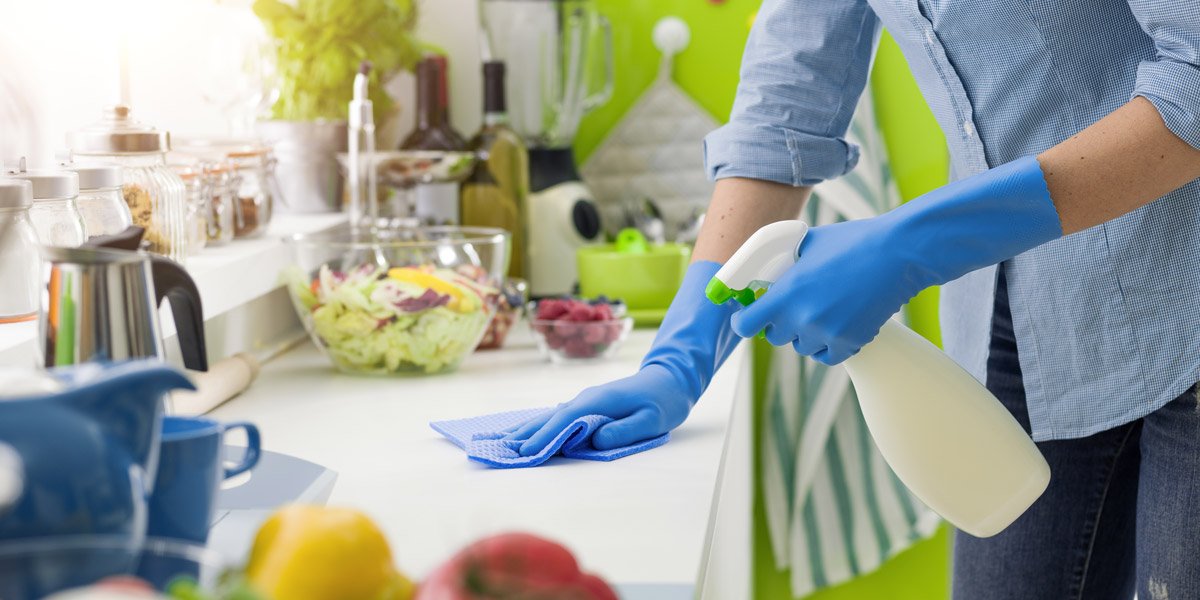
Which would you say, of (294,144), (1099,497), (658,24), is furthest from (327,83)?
(1099,497)

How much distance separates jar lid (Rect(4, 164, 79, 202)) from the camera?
3.11 ft

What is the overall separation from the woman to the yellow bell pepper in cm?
50

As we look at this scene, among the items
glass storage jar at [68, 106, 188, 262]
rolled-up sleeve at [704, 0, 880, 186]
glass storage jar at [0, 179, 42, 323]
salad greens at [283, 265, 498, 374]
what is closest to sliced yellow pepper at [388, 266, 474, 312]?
salad greens at [283, 265, 498, 374]

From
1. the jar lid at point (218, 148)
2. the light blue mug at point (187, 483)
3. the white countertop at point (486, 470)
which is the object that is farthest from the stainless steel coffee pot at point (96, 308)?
the jar lid at point (218, 148)

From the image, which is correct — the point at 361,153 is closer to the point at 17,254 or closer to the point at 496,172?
the point at 496,172

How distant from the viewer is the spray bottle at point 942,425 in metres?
0.95

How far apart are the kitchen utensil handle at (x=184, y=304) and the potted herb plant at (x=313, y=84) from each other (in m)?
0.96

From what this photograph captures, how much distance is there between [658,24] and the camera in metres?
2.15

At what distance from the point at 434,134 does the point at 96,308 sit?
4.28 ft

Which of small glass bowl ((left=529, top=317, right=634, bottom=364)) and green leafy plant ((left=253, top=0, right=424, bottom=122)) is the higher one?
green leafy plant ((left=253, top=0, right=424, bottom=122))

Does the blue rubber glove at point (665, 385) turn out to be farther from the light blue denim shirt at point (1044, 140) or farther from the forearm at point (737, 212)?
the light blue denim shirt at point (1044, 140)

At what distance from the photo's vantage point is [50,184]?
948 millimetres

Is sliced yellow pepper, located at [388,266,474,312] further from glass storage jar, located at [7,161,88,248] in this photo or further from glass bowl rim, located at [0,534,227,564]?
glass bowl rim, located at [0,534,227,564]

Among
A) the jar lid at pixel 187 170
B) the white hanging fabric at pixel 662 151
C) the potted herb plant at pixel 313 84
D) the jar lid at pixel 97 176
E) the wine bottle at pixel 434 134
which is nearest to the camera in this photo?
the jar lid at pixel 97 176
